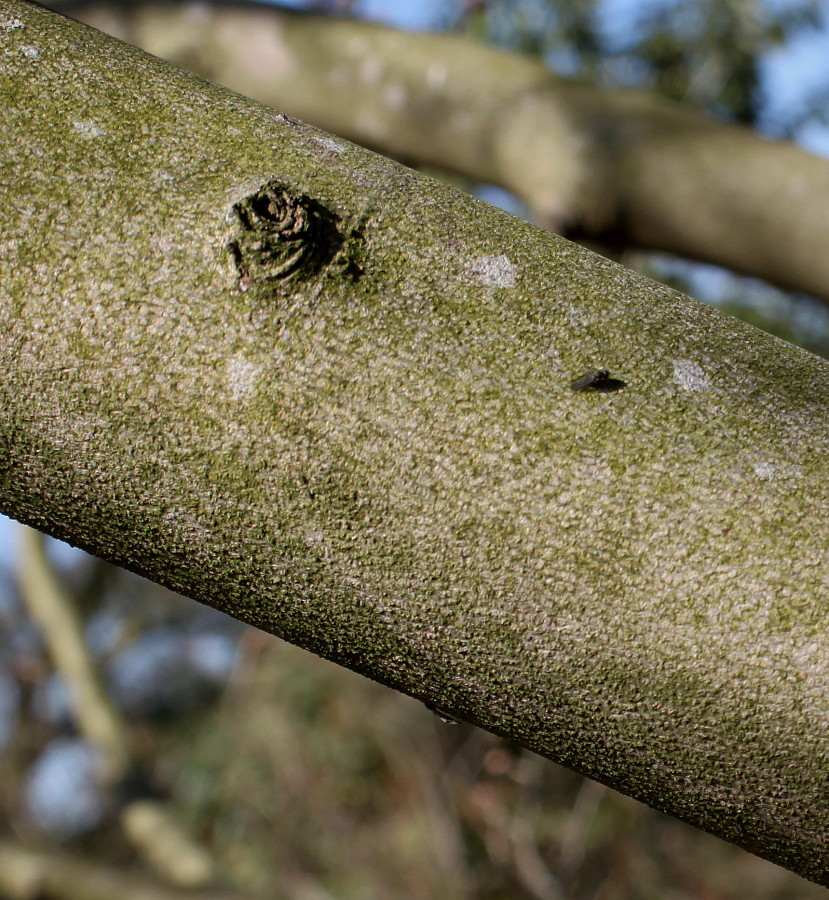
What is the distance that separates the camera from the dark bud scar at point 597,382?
57 centimetres

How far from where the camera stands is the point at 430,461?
0.55 m

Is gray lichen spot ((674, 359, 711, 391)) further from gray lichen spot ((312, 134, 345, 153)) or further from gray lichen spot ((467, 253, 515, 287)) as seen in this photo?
gray lichen spot ((312, 134, 345, 153))

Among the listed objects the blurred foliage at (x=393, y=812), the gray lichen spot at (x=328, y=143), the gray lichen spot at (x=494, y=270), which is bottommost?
the blurred foliage at (x=393, y=812)

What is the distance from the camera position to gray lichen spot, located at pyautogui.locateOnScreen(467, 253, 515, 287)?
60 cm

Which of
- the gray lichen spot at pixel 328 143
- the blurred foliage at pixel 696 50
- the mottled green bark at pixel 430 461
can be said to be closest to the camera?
the mottled green bark at pixel 430 461

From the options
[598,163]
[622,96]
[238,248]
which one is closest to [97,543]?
[238,248]

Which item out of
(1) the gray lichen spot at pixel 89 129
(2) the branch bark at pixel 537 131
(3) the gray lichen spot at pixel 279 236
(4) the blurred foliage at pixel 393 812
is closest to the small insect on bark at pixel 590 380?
(3) the gray lichen spot at pixel 279 236

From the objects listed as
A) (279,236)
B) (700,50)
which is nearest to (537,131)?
(279,236)

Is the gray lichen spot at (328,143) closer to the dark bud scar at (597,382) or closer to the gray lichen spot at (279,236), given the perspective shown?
the gray lichen spot at (279,236)

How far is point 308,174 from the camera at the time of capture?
2.04 ft

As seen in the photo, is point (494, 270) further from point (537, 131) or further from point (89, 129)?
point (537, 131)

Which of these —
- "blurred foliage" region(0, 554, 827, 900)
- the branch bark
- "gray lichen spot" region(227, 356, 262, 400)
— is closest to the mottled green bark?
"gray lichen spot" region(227, 356, 262, 400)

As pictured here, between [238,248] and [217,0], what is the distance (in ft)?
5.60

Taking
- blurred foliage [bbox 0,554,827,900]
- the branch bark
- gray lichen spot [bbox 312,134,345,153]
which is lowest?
blurred foliage [bbox 0,554,827,900]
